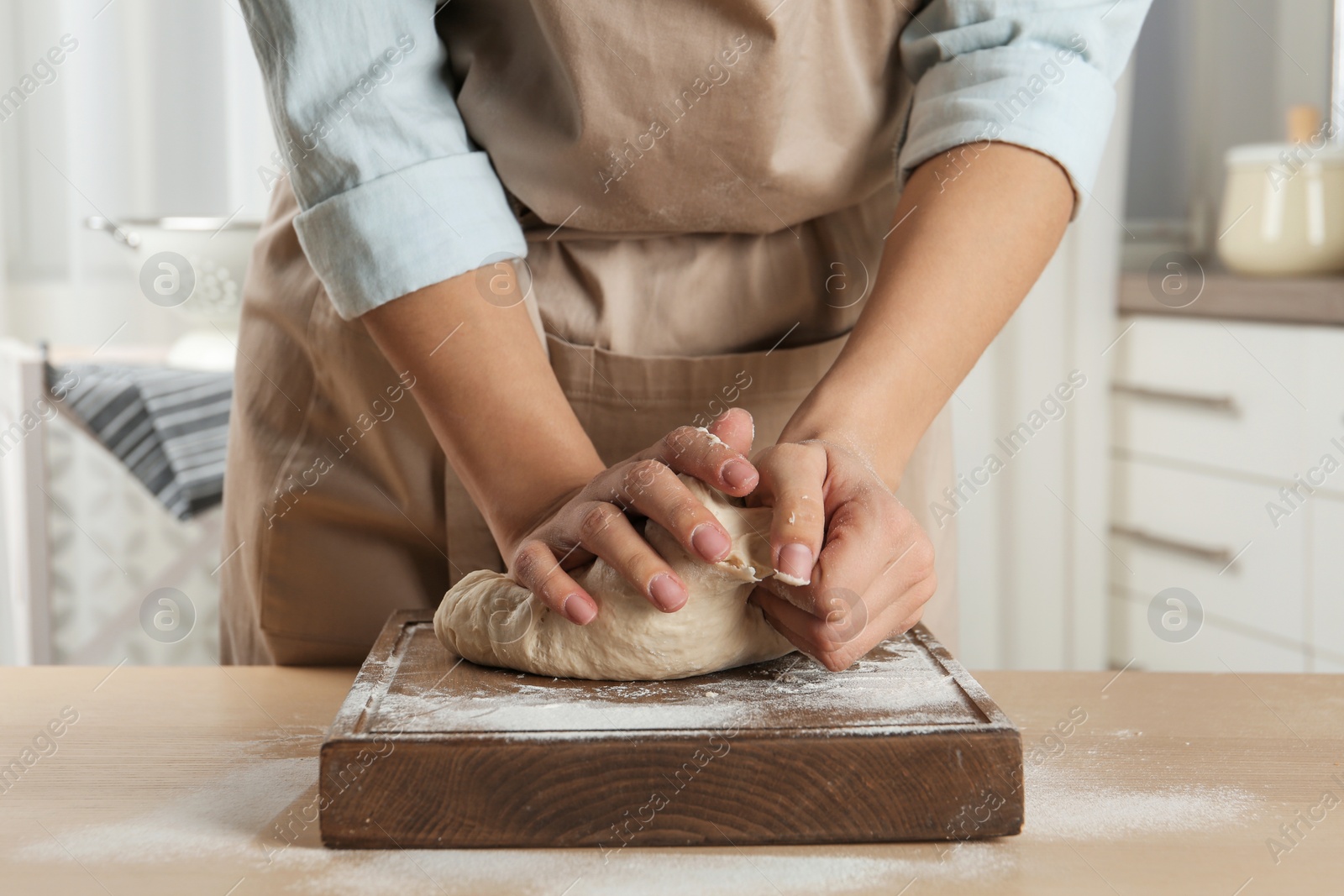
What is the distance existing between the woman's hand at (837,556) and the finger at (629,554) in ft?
0.22

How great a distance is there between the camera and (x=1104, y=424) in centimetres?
241

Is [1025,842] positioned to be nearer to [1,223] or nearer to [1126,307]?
[1126,307]

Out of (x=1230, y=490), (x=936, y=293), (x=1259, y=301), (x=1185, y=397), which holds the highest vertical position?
(x=936, y=293)

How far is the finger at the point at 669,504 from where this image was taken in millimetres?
670

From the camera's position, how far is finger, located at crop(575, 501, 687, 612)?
26.7 inches

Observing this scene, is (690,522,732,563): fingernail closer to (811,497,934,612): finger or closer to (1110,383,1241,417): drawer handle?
(811,497,934,612): finger

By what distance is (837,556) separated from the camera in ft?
2.19

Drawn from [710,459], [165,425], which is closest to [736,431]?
[710,459]

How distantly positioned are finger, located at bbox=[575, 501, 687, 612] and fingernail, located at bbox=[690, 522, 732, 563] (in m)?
0.03

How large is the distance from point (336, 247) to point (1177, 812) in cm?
67

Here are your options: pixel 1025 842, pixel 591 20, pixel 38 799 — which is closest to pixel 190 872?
pixel 38 799

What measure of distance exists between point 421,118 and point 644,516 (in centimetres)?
36

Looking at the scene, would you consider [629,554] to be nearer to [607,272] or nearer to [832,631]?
[832,631]

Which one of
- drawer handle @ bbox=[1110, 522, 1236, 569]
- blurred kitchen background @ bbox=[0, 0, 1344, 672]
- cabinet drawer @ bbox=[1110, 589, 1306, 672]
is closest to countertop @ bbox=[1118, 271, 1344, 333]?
blurred kitchen background @ bbox=[0, 0, 1344, 672]
